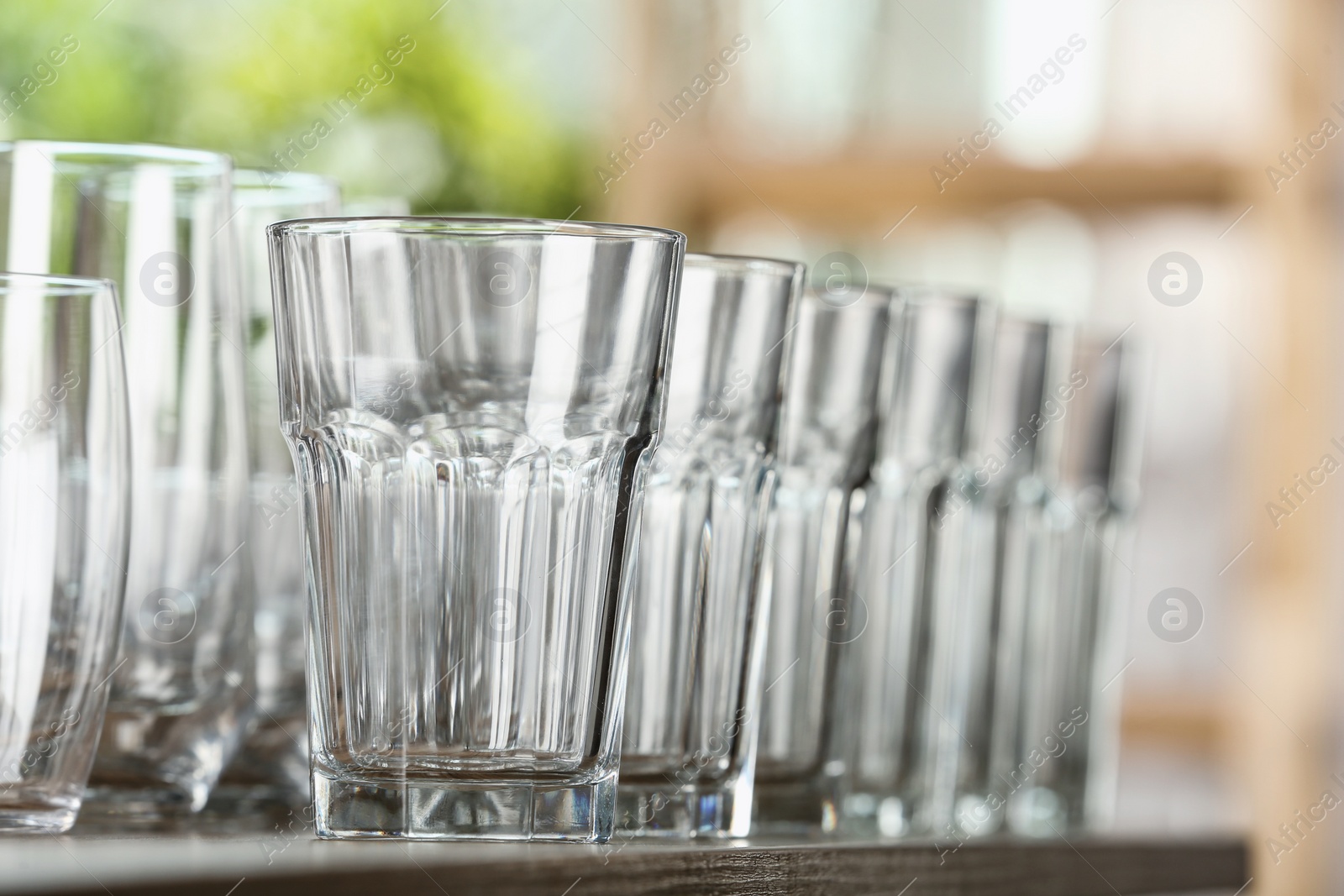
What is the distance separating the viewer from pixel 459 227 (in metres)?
0.38

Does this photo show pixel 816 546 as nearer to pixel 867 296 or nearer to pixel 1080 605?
pixel 867 296

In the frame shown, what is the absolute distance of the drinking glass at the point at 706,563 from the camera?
0.46m

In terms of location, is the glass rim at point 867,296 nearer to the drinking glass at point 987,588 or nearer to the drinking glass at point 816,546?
the drinking glass at point 816,546

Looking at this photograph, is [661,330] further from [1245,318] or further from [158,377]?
[1245,318]

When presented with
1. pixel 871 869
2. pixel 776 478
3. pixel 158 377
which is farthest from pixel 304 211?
pixel 871 869

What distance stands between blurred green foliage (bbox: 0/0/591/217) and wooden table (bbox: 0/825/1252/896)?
377 cm

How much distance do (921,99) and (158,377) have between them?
137cm

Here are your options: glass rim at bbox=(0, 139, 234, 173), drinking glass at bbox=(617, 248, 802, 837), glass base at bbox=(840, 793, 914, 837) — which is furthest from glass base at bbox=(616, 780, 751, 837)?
glass rim at bbox=(0, 139, 234, 173)

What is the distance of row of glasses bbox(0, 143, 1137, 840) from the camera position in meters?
0.39

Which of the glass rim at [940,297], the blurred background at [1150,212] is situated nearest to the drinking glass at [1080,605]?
the glass rim at [940,297]

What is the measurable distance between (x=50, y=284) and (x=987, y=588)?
424 millimetres

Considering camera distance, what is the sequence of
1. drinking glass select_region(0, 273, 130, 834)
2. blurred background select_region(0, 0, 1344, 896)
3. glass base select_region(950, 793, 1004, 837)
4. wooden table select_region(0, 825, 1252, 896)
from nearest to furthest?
wooden table select_region(0, 825, 1252, 896) < drinking glass select_region(0, 273, 130, 834) < glass base select_region(950, 793, 1004, 837) < blurred background select_region(0, 0, 1344, 896)

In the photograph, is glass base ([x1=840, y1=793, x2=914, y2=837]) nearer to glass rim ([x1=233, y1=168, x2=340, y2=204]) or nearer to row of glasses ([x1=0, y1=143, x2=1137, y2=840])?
row of glasses ([x1=0, y1=143, x2=1137, y2=840])

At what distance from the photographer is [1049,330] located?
721 millimetres
